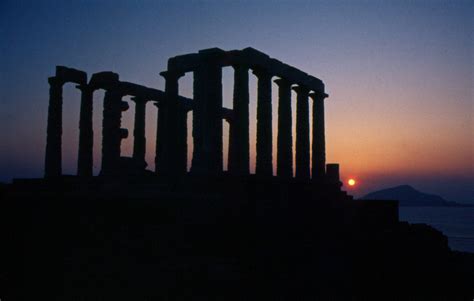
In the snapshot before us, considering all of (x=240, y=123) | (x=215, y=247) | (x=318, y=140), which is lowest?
(x=215, y=247)

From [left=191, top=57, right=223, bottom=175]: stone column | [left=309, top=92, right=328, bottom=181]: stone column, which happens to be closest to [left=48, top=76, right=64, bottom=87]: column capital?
[left=191, top=57, right=223, bottom=175]: stone column

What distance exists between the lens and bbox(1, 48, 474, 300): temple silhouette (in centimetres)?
1576

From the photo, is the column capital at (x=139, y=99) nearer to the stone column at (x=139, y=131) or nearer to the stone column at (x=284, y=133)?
the stone column at (x=139, y=131)

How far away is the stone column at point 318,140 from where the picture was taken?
40.2 metres

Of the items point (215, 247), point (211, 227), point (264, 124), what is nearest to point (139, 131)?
point (264, 124)

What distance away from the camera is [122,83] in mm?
39188

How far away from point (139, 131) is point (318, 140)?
16782 mm

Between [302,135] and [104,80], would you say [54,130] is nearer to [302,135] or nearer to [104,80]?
[104,80]

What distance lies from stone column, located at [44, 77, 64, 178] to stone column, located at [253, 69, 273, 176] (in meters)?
16.5

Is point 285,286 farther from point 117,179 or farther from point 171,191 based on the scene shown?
point 117,179

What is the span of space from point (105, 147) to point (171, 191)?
15862mm

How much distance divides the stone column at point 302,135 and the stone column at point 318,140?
147 centimetres

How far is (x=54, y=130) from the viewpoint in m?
37.2

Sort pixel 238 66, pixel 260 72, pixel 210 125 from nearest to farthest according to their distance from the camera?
pixel 210 125
pixel 238 66
pixel 260 72
